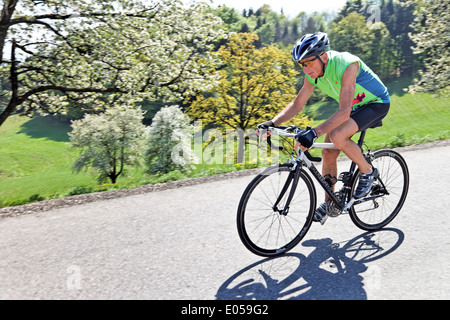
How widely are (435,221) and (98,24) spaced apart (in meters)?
8.78

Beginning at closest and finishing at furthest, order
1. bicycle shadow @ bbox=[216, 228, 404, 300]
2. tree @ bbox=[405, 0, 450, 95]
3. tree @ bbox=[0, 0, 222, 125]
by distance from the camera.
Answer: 1. bicycle shadow @ bbox=[216, 228, 404, 300]
2. tree @ bbox=[0, 0, 222, 125]
3. tree @ bbox=[405, 0, 450, 95]

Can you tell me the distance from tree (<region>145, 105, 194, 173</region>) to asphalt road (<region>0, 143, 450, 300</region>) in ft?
84.1

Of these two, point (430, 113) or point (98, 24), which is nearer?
point (98, 24)

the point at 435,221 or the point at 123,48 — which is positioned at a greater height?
the point at 123,48

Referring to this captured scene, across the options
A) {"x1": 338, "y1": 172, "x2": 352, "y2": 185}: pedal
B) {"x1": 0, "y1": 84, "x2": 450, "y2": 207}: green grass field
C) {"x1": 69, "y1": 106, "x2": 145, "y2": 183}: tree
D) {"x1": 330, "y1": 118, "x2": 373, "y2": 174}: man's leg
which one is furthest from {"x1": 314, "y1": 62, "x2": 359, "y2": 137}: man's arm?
{"x1": 69, "y1": 106, "x2": 145, "y2": 183}: tree

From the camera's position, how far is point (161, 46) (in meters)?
10.4

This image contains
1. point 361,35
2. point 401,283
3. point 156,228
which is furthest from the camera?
point 361,35

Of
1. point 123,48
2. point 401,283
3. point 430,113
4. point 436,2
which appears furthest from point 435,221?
point 430,113

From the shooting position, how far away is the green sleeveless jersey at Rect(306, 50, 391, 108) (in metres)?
3.40

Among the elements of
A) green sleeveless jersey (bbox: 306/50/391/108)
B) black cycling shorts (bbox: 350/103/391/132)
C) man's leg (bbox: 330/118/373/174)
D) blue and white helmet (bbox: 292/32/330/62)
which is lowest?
man's leg (bbox: 330/118/373/174)

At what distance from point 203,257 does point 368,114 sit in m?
2.17

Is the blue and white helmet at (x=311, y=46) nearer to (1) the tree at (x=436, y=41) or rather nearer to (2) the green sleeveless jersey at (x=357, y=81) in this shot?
(2) the green sleeveless jersey at (x=357, y=81)

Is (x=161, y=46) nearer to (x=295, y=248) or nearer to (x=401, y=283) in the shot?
(x=295, y=248)

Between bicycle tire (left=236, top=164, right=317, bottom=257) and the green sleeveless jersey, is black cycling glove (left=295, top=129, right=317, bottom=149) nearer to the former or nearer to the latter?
bicycle tire (left=236, top=164, right=317, bottom=257)
